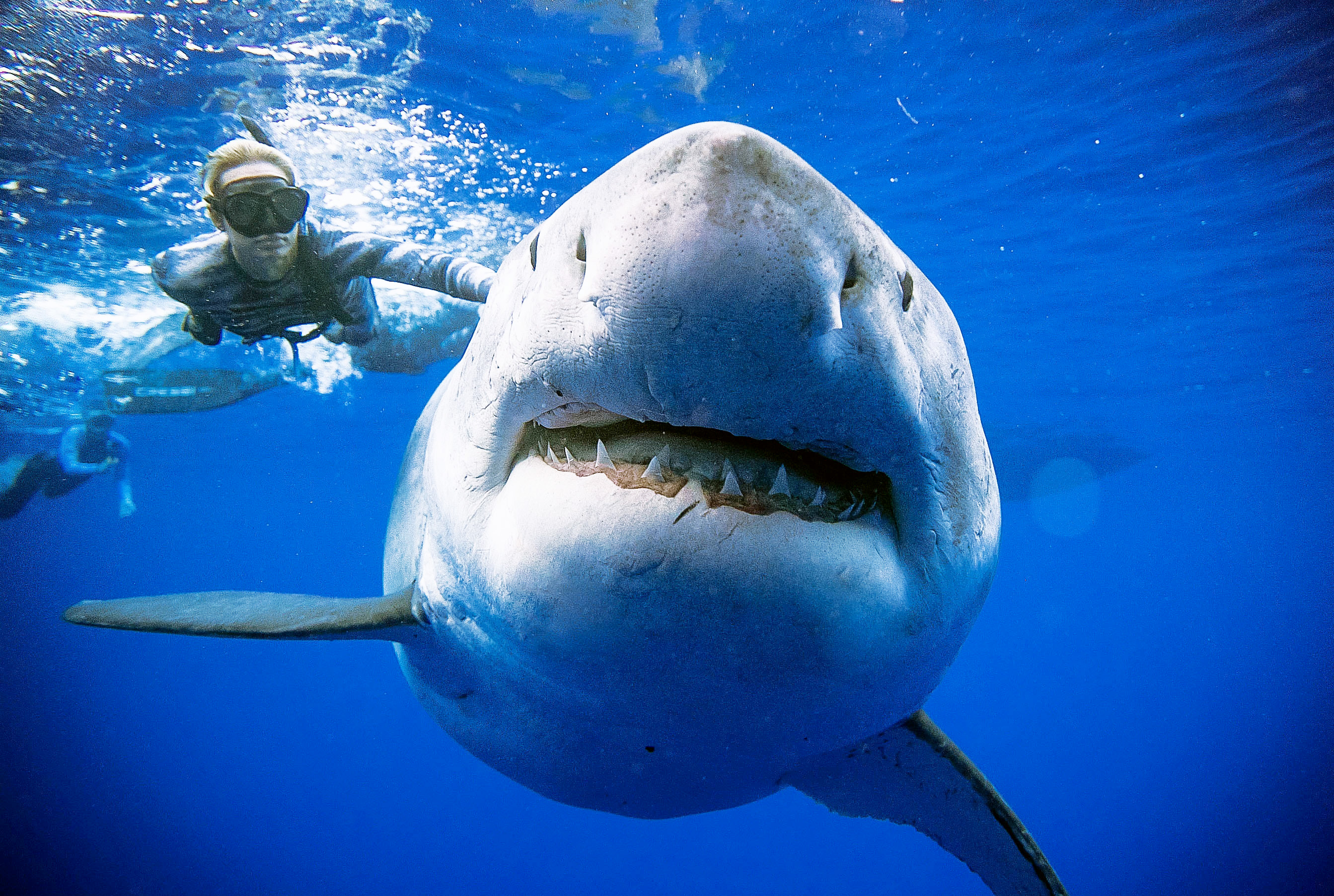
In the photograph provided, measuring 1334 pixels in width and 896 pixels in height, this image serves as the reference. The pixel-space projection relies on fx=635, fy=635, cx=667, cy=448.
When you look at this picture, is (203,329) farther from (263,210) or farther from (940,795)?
(940,795)

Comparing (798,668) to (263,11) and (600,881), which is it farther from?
(600,881)

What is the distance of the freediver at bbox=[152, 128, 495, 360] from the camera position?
5023 mm

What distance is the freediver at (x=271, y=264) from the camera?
5.02 meters

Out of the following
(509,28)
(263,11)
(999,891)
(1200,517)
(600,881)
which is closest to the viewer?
(999,891)

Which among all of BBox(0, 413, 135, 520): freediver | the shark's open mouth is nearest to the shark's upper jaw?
the shark's open mouth

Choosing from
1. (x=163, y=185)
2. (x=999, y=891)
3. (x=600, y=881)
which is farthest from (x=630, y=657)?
(x=600, y=881)

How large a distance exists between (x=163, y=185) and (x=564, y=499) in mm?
11799

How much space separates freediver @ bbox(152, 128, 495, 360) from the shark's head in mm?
4237

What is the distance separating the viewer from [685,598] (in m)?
1.20

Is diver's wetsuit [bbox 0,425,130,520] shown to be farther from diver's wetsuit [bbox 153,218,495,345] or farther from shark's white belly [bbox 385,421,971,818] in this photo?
shark's white belly [bbox 385,421,971,818]

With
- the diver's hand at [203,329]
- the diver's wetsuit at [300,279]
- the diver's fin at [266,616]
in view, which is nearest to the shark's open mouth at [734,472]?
the diver's fin at [266,616]

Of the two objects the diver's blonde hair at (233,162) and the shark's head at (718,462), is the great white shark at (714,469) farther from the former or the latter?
the diver's blonde hair at (233,162)

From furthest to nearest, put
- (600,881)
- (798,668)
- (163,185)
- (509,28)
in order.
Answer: (600,881) < (163,185) < (509,28) < (798,668)

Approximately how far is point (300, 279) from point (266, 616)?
15.1 feet
